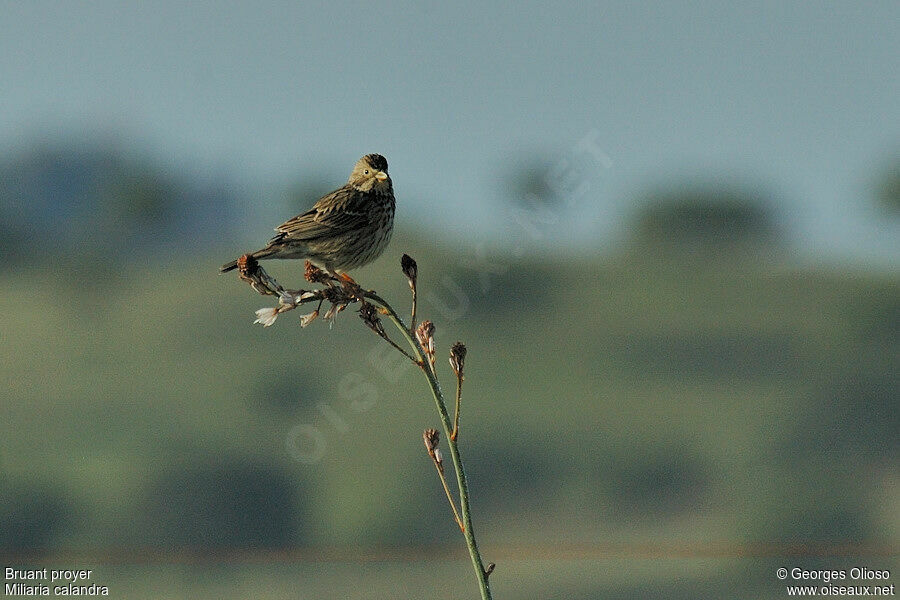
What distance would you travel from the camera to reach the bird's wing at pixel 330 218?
9.52ft

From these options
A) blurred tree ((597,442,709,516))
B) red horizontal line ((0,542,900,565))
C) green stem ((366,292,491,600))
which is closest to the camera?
green stem ((366,292,491,600))

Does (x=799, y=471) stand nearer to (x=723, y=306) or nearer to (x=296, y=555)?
(x=723, y=306)

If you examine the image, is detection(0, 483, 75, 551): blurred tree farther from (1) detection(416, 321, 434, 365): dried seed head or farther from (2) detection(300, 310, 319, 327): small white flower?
(1) detection(416, 321, 434, 365): dried seed head

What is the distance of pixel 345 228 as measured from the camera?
2.97 metres

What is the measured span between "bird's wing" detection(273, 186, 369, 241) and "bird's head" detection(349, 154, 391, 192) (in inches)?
1.6

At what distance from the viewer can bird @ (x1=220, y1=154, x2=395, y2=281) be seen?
2.89m

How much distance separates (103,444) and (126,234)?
13.3 metres

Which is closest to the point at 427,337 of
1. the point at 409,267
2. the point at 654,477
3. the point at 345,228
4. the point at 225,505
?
the point at 409,267

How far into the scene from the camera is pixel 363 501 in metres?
22.1

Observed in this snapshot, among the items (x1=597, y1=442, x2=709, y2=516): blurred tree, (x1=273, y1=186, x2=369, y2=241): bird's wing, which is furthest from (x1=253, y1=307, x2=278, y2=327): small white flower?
(x1=597, y1=442, x2=709, y2=516): blurred tree

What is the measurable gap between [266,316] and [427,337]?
26 cm

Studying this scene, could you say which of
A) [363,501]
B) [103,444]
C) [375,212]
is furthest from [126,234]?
[375,212]

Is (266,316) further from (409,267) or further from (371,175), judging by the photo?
(371,175)

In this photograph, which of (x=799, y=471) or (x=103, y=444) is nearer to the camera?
(x=103, y=444)
